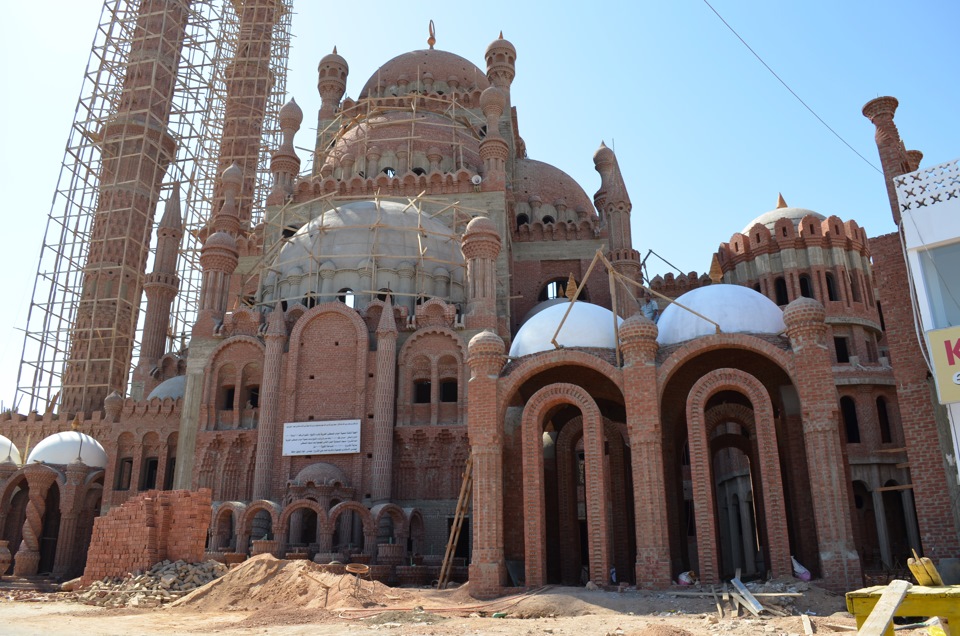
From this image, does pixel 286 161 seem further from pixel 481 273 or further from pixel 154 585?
pixel 154 585

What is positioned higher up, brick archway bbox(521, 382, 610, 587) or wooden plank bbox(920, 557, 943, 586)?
brick archway bbox(521, 382, 610, 587)

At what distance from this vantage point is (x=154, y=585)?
1994cm

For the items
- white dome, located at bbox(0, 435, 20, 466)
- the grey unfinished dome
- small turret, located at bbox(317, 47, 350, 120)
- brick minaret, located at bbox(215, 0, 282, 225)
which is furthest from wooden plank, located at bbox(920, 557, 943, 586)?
brick minaret, located at bbox(215, 0, 282, 225)

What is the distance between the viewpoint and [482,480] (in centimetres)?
1862

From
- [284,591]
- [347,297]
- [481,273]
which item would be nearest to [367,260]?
[347,297]

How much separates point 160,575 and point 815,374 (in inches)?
648

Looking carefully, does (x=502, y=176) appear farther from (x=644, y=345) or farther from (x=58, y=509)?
(x=58, y=509)

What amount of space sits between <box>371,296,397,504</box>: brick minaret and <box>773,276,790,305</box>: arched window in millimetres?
14802

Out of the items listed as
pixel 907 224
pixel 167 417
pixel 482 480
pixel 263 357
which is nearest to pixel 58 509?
pixel 167 417

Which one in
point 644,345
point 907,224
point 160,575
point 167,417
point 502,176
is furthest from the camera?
point 502,176

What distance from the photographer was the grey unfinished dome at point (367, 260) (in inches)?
1174

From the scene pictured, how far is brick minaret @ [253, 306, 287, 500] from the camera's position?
2630cm

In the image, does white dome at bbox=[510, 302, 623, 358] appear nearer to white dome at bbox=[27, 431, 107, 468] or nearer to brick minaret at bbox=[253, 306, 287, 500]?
brick minaret at bbox=[253, 306, 287, 500]

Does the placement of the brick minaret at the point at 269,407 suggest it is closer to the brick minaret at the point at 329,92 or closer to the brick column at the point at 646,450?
the brick column at the point at 646,450
